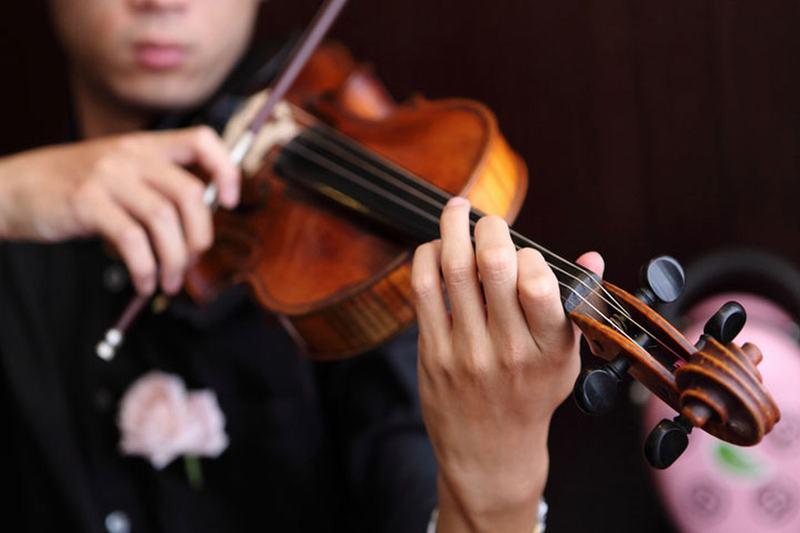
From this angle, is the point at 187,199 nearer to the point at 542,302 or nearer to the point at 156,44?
the point at 156,44

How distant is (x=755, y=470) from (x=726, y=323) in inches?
26.9

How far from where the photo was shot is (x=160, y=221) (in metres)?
0.80

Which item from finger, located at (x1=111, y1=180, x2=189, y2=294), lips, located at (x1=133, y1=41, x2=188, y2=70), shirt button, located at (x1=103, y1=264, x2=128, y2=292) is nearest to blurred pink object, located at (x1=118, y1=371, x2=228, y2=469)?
shirt button, located at (x1=103, y1=264, x2=128, y2=292)

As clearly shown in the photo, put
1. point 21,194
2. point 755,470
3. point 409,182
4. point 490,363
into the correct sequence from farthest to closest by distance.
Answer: point 755,470 < point 21,194 < point 409,182 < point 490,363

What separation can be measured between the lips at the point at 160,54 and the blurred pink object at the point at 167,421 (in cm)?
34

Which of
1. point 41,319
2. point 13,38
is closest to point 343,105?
point 41,319

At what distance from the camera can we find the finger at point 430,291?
1.98 ft

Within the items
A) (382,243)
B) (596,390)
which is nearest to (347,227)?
(382,243)

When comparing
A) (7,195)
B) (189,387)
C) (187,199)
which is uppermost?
(187,199)

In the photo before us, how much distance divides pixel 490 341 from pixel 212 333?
0.50 m

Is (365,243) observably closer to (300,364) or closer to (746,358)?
(300,364)

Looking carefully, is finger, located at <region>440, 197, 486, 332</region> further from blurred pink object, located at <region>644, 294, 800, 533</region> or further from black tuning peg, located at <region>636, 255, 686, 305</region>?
blurred pink object, located at <region>644, 294, 800, 533</region>

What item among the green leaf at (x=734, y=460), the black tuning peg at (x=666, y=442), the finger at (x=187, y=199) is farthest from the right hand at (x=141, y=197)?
the green leaf at (x=734, y=460)

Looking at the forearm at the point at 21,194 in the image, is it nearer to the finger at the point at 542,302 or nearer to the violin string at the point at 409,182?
→ the violin string at the point at 409,182
